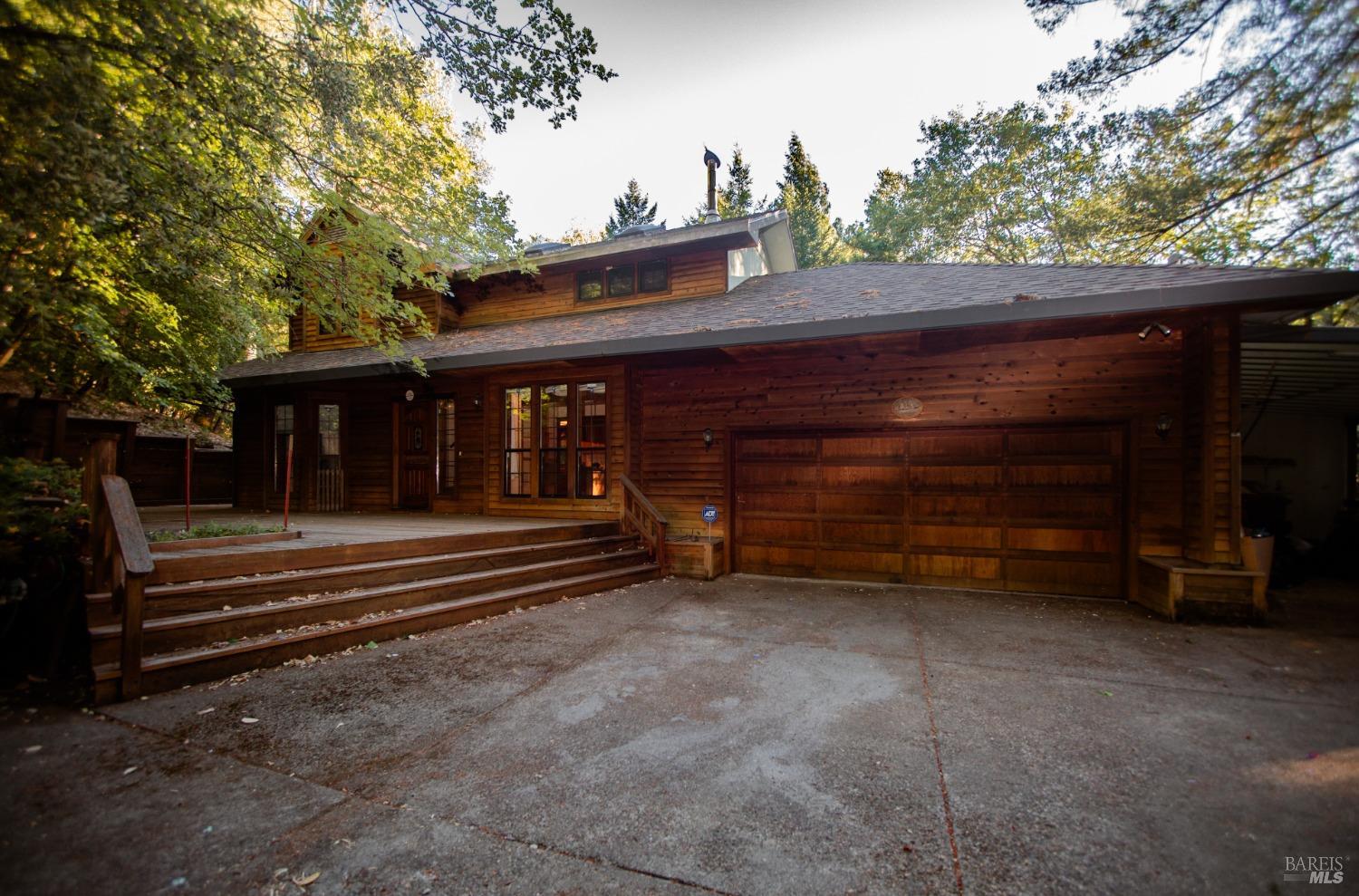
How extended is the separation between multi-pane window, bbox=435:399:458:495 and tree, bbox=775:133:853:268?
19720mm

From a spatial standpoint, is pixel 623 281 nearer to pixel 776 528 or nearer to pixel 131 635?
pixel 776 528

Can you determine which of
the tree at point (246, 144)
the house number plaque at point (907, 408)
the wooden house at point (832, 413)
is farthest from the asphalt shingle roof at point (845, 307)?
the tree at point (246, 144)

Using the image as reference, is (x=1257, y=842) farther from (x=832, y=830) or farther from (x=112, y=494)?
(x=112, y=494)

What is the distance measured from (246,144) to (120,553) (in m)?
3.97

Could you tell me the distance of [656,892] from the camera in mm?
1721

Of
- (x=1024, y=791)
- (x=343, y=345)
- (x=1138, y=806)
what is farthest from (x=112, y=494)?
(x=343, y=345)

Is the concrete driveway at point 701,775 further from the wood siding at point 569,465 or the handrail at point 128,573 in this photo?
the wood siding at point 569,465

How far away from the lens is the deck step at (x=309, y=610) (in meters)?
3.22

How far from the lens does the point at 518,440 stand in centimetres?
857

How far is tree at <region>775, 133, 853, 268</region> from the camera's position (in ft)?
79.6

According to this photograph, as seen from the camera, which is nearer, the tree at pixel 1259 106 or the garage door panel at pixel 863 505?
the tree at pixel 1259 106

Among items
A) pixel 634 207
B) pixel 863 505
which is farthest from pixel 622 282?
pixel 634 207

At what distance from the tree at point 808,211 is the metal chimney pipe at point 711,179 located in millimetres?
14386

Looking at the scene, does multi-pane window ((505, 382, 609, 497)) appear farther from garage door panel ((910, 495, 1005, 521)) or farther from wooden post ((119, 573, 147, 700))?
wooden post ((119, 573, 147, 700))
